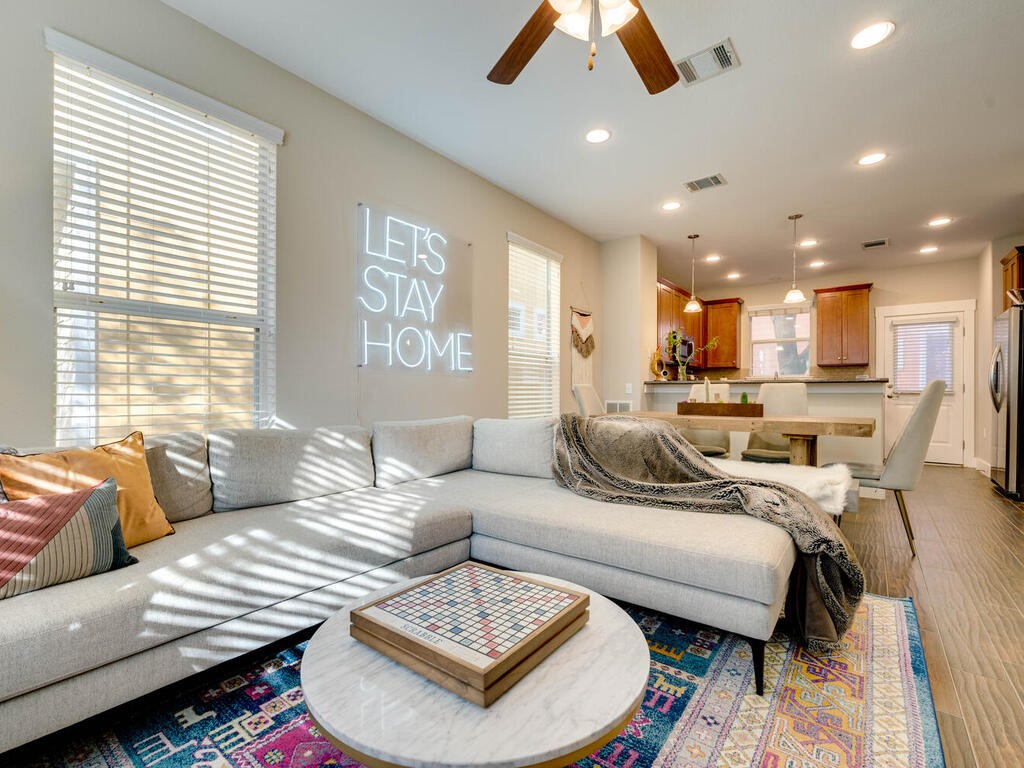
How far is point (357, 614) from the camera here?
1.12 m

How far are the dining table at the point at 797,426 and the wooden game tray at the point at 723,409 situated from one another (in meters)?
0.08

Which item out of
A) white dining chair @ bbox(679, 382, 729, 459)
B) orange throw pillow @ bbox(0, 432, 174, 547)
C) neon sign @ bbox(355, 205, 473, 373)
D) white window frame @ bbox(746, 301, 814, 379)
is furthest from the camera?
white window frame @ bbox(746, 301, 814, 379)

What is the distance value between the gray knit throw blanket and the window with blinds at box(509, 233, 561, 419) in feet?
5.96

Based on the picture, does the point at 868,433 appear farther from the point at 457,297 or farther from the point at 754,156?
the point at 457,297

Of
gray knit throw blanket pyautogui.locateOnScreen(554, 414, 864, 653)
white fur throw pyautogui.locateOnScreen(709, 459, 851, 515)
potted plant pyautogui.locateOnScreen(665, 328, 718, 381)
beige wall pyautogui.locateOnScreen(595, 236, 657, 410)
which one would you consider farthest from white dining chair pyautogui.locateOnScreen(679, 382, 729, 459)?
gray knit throw blanket pyautogui.locateOnScreen(554, 414, 864, 653)

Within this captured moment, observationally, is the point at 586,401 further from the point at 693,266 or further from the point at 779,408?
the point at 693,266

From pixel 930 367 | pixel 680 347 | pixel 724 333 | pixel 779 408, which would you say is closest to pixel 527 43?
pixel 779 408

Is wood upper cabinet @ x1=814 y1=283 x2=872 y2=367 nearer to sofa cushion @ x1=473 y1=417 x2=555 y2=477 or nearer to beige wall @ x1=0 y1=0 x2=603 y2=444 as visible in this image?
beige wall @ x1=0 y1=0 x2=603 y2=444

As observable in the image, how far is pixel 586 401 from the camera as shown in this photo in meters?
4.29

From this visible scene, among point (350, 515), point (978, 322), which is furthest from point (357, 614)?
point (978, 322)

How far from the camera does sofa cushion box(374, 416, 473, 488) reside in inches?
106

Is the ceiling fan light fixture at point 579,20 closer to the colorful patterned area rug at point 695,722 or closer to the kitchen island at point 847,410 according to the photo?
the colorful patterned area rug at point 695,722

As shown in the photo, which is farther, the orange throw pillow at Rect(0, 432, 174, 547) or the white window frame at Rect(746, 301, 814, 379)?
the white window frame at Rect(746, 301, 814, 379)

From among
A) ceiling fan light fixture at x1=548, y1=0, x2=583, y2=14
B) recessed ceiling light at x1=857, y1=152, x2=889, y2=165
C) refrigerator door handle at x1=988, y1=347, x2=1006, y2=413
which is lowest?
refrigerator door handle at x1=988, y1=347, x2=1006, y2=413
